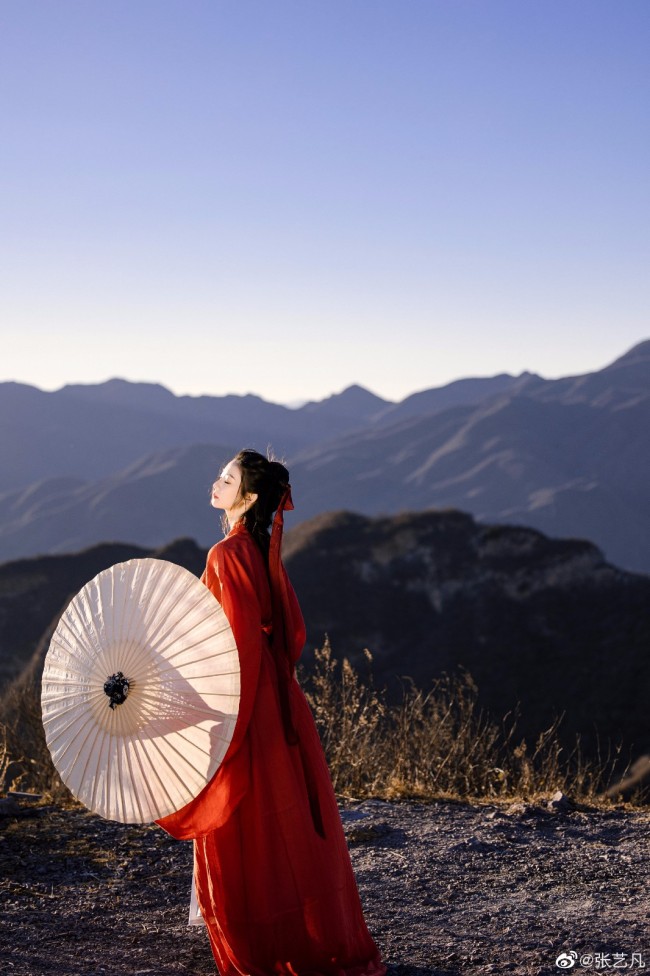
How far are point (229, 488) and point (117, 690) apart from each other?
0.78 metres

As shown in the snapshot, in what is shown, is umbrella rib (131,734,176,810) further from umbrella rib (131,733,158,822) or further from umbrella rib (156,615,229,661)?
umbrella rib (156,615,229,661)

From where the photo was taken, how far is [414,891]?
3.91 m

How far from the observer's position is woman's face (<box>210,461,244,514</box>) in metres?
3.34

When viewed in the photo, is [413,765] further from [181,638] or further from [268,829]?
[181,638]

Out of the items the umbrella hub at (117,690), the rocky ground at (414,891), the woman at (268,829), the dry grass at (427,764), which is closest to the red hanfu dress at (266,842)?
the woman at (268,829)

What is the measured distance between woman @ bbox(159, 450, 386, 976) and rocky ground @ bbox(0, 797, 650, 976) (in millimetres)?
238

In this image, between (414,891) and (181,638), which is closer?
(181,638)

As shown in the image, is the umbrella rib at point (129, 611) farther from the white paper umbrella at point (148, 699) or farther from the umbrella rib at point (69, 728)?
the umbrella rib at point (69, 728)

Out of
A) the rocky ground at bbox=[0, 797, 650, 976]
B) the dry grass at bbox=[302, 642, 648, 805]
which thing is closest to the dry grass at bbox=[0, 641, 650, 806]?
the dry grass at bbox=[302, 642, 648, 805]

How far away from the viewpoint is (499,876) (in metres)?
4.05

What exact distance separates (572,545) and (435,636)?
8114 millimetres

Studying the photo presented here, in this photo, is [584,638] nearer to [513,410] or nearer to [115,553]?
[115,553]

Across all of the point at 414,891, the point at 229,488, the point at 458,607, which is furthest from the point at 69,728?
the point at 458,607

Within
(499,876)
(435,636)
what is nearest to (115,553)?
(435,636)
